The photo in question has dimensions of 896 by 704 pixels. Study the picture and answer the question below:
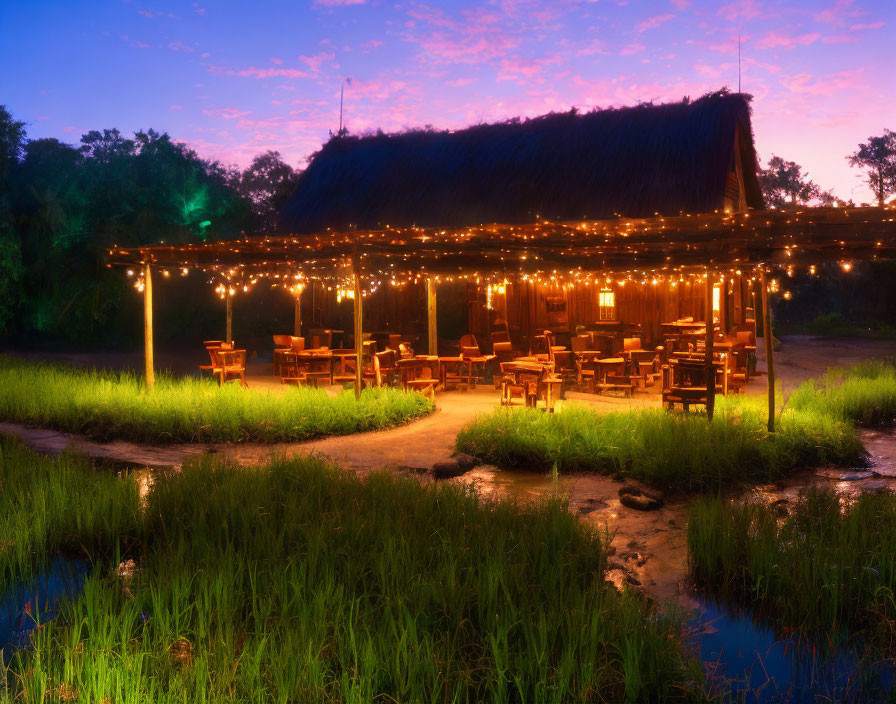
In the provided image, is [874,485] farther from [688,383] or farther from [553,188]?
[553,188]

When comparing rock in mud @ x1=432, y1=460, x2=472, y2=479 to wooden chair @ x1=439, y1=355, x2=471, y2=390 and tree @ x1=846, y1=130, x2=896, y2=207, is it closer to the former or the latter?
wooden chair @ x1=439, y1=355, x2=471, y2=390

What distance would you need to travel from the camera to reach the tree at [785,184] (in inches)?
1401

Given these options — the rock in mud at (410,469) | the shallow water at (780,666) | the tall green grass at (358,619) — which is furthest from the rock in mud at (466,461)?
the shallow water at (780,666)

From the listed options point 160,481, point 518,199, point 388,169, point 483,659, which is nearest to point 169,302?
point 388,169

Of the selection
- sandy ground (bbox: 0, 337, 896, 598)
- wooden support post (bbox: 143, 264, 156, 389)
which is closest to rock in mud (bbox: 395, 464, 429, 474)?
sandy ground (bbox: 0, 337, 896, 598)

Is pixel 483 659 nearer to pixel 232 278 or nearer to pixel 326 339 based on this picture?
pixel 326 339

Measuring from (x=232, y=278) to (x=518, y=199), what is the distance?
7.41 m

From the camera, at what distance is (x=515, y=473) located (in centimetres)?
820

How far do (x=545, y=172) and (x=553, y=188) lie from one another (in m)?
0.70

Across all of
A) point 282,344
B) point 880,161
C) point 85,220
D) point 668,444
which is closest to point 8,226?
point 85,220

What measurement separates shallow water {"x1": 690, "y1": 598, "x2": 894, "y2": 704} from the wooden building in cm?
1138

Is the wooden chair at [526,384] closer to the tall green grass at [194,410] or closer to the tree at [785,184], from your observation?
the tall green grass at [194,410]

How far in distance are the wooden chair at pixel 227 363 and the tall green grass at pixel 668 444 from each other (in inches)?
236

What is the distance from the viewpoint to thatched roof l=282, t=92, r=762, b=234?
52.3 ft
